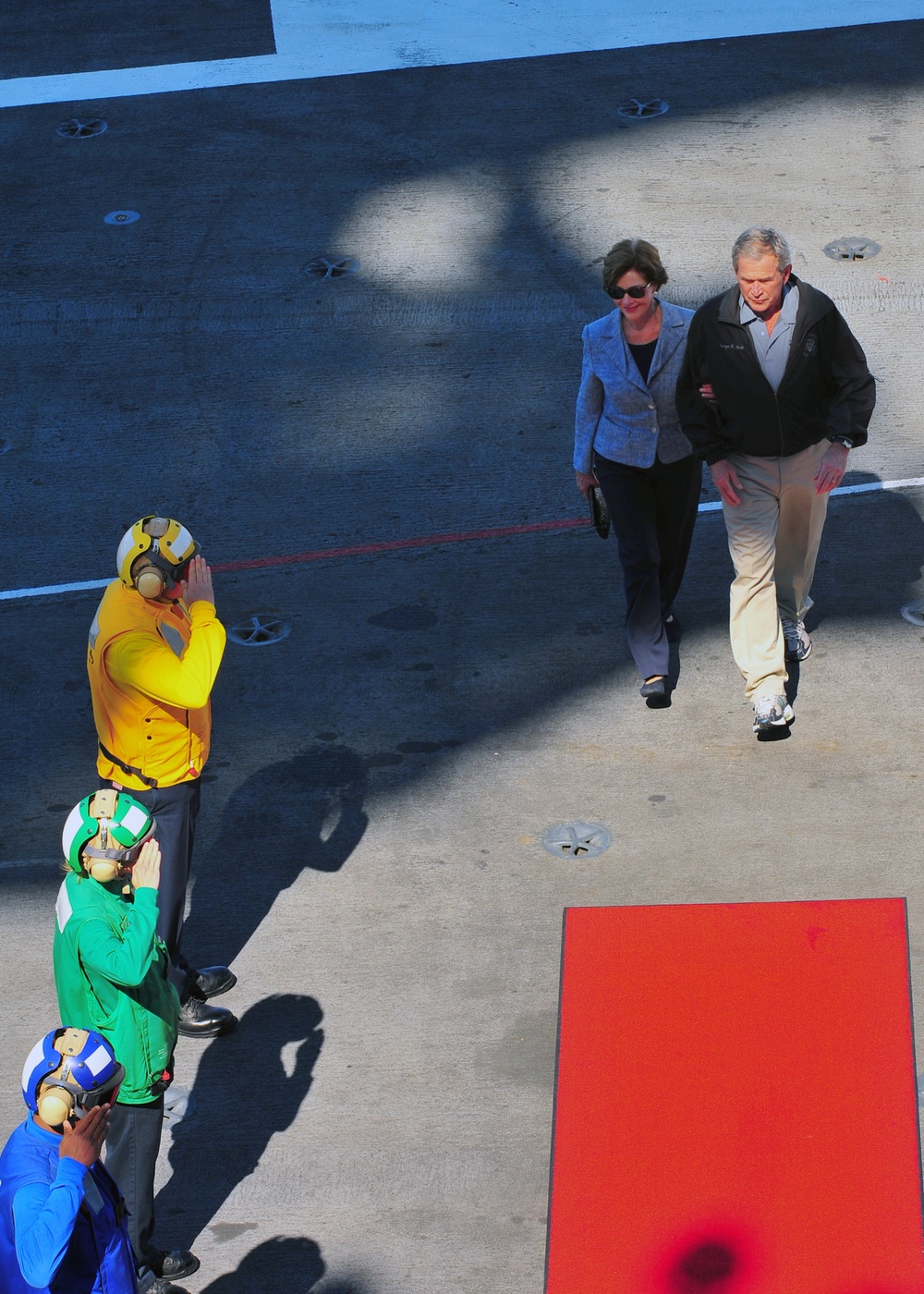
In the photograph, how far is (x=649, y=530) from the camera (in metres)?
7.41

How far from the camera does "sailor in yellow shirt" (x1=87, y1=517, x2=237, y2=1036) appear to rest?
584 centimetres

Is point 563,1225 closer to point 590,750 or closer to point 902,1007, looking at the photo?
point 902,1007

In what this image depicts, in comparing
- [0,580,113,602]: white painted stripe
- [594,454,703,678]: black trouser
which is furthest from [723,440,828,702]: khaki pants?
[0,580,113,602]: white painted stripe

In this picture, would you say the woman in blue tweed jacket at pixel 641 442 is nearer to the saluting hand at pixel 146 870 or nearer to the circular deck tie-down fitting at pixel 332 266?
the saluting hand at pixel 146 870

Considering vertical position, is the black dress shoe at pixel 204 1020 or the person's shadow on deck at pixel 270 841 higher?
the black dress shoe at pixel 204 1020

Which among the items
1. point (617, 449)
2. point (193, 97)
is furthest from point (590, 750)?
point (193, 97)

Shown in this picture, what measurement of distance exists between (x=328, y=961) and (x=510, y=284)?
18.5ft

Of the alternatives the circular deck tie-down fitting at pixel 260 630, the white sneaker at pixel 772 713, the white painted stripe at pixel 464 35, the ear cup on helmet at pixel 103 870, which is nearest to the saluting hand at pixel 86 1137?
the ear cup on helmet at pixel 103 870

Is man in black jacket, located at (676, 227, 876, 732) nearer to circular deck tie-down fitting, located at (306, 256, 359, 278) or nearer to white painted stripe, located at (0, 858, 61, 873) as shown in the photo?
white painted stripe, located at (0, 858, 61, 873)

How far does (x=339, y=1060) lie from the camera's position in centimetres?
610

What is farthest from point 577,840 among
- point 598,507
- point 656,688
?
point 598,507

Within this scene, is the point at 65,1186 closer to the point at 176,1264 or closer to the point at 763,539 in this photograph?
the point at 176,1264

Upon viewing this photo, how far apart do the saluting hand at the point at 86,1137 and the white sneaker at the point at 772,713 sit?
12.2 feet

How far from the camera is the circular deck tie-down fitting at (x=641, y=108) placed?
12.5 metres
